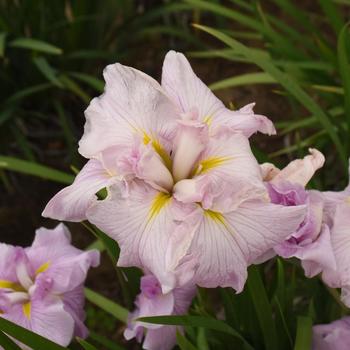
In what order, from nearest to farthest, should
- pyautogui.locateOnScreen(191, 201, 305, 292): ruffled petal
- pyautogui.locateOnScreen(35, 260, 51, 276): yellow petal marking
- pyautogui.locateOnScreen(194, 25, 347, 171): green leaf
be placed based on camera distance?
pyautogui.locateOnScreen(191, 201, 305, 292): ruffled petal < pyautogui.locateOnScreen(35, 260, 51, 276): yellow petal marking < pyautogui.locateOnScreen(194, 25, 347, 171): green leaf

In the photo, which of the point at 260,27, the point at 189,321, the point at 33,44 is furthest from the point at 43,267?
the point at 33,44

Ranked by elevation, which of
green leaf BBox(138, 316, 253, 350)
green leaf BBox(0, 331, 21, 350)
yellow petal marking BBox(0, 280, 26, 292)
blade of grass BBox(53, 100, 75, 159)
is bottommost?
blade of grass BBox(53, 100, 75, 159)

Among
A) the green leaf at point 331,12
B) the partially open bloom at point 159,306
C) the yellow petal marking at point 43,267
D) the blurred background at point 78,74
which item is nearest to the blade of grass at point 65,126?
the blurred background at point 78,74

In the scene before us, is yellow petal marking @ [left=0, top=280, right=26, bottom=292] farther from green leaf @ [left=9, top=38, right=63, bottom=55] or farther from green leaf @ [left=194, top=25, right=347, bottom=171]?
green leaf @ [left=9, top=38, right=63, bottom=55]

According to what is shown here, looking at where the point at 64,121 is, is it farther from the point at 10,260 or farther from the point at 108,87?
the point at 108,87

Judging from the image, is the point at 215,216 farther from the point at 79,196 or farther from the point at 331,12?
the point at 331,12

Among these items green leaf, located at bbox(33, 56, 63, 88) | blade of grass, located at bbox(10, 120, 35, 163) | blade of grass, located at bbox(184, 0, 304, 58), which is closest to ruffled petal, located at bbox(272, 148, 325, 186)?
blade of grass, located at bbox(184, 0, 304, 58)
